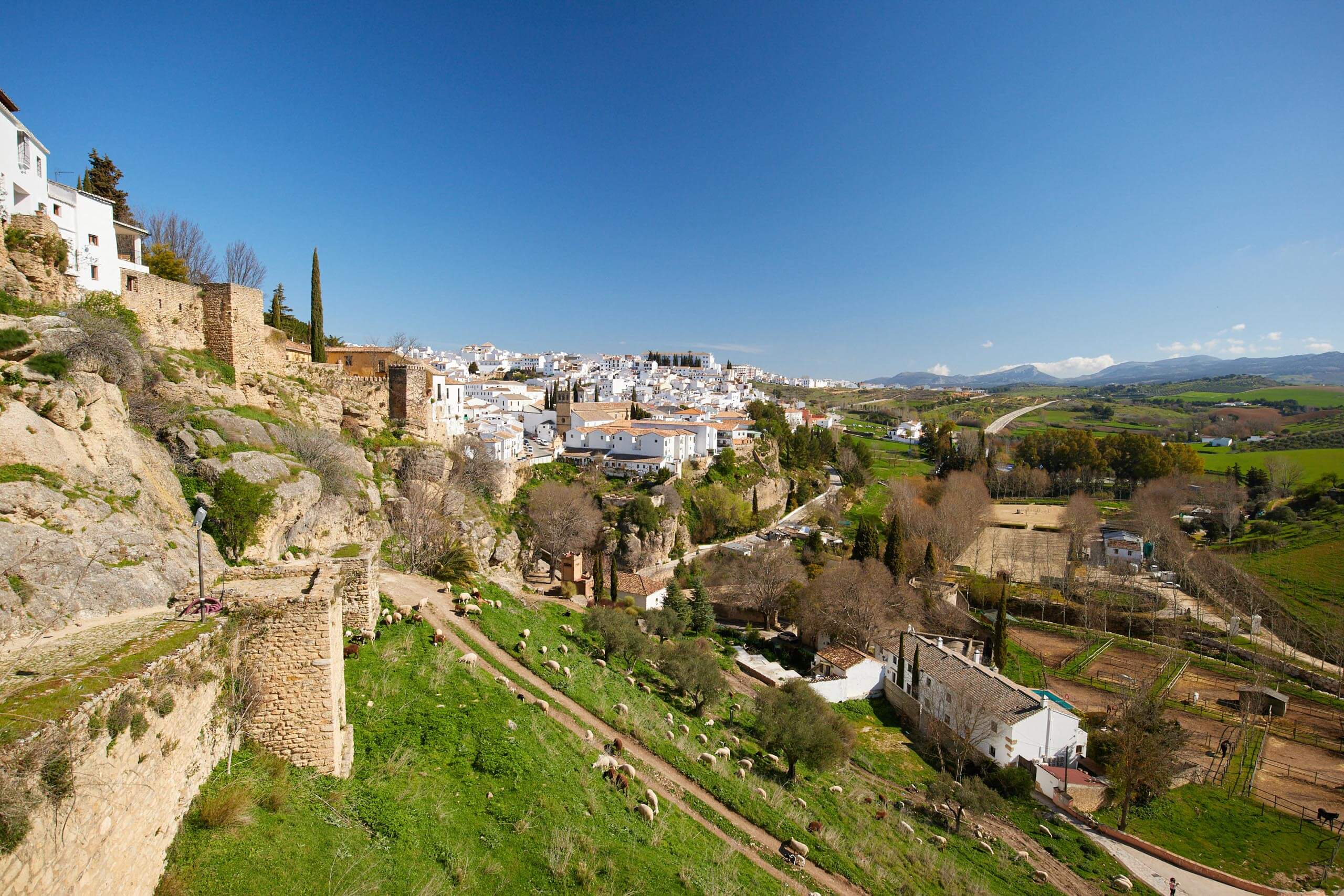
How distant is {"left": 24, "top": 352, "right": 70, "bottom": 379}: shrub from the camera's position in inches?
378

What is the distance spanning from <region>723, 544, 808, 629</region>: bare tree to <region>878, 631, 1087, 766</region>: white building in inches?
368

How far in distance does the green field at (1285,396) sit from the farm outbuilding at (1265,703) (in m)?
117

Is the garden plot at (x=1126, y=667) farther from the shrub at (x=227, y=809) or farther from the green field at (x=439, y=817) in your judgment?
the shrub at (x=227, y=809)

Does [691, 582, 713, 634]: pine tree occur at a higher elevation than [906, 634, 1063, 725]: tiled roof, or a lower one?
lower

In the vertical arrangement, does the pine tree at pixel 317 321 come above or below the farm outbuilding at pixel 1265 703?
above

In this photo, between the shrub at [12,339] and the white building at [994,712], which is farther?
the white building at [994,712]

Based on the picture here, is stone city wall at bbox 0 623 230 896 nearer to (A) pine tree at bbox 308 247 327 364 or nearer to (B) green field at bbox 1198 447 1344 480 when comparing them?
(A) pine tree at bbox 308 247 327 364

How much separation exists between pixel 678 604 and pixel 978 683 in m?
12.5

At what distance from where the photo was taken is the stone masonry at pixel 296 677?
6.16 m

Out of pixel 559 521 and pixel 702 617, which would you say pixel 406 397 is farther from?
pixel 702 617

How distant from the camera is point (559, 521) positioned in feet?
110

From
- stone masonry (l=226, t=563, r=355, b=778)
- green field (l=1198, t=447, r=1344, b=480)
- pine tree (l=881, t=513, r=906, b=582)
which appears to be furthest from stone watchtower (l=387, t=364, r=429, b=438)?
green field (l=1198, t=447, r=1344, b=480)

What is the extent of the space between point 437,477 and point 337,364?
6.38m

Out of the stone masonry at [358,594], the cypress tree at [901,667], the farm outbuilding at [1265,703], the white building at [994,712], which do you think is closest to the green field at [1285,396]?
the farm outbuilding at [1265,703]
